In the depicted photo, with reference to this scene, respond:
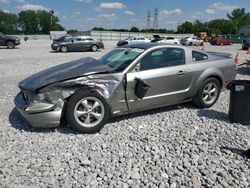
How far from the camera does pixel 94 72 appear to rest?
15.1 ft

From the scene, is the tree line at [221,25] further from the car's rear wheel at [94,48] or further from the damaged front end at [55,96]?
the damaged front end at [55,96]

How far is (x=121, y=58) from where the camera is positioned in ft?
17.3

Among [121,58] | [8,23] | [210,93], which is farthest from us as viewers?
[8,23]

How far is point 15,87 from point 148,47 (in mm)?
4750

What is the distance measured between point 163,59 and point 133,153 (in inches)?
86.7

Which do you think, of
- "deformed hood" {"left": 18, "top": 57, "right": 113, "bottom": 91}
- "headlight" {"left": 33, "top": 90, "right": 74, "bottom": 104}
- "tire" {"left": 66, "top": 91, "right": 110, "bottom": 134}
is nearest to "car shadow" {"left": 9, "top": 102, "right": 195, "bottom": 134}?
"tire" {"left": 66, "top": 91, "right": 110, "bottom": 134}

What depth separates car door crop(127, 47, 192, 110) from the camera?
4855 mm

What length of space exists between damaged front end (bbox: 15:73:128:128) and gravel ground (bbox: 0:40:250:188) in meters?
0.32

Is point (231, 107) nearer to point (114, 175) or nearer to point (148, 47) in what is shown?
point (148, 47)

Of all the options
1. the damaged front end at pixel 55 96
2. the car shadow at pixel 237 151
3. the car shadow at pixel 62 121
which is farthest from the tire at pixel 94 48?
the car shadow at pixel 237 151

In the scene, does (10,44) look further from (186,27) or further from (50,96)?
(186,27)

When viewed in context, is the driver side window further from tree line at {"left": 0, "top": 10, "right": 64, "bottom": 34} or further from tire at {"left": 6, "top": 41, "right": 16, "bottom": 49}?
tree line at {"left": 0, "top": 10, "right": 64, "bottom": 34}

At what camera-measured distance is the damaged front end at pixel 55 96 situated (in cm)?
432

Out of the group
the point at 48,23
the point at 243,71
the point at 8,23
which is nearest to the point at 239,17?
the point at 48,23
